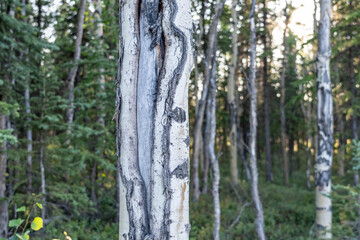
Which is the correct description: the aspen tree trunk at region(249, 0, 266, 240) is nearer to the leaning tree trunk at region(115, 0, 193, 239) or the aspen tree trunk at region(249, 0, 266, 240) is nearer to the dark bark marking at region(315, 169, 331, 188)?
the dark bark marking at region(315, 169, 331, 188)

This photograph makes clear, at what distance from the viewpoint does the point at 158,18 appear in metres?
1.82

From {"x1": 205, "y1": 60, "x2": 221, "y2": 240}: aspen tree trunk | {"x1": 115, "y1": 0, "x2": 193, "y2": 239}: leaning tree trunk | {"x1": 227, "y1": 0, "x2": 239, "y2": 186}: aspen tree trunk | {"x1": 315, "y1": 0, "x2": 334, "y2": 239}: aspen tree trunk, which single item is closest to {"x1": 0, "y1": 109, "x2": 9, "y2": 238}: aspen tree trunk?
{"x1": 205, "y1": 60, "x2": 221, "y2": 240}: aspen tree trunk

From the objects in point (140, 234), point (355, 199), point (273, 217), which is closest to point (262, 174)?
point (273, 217)

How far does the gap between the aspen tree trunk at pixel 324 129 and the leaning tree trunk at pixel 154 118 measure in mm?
5399

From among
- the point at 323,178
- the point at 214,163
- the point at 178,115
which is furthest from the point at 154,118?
the point at 323,178

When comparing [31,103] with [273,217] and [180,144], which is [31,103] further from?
[273,217]

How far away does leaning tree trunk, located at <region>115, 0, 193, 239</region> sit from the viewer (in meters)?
1.74

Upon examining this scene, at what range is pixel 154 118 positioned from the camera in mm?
1770

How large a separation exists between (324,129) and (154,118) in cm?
562

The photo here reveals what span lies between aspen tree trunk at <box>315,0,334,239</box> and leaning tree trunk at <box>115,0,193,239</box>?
5399mm

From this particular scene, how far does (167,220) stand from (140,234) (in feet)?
0.64

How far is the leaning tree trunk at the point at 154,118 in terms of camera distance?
1.74 meters

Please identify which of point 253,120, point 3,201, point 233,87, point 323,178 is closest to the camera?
point 3,201

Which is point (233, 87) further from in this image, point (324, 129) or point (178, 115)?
point (178, 115)
